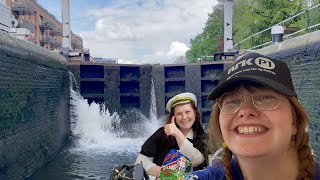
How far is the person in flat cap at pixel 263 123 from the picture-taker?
980 mm

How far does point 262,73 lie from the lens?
0.97m

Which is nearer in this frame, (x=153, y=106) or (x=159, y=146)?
(x=159, y=146)

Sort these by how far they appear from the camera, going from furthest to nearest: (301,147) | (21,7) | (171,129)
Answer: (21,7) → (171,129) → (301,147)

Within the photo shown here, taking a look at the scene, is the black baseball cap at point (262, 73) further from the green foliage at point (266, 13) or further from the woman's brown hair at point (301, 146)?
the green foliage at point (266, 13)

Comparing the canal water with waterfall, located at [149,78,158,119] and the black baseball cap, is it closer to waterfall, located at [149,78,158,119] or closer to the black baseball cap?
waterfall, located at [149,78,158,119]

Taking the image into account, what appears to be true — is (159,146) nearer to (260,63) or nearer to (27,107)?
(260,63)

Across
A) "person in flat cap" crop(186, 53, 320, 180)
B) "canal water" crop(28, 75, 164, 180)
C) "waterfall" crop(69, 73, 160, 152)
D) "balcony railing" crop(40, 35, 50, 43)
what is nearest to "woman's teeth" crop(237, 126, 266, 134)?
"person in flat cap" crop(186, 53, 320, 180)

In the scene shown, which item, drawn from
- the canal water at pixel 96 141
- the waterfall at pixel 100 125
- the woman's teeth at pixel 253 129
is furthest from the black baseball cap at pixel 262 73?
the waterfall at pixel 100 125

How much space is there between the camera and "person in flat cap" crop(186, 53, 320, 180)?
3.22ft

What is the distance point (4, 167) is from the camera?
5.42 meters

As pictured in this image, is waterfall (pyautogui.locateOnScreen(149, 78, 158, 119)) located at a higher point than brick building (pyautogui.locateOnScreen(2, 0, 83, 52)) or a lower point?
lower

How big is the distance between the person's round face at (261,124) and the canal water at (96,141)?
6.00m

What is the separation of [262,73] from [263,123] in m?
0.13

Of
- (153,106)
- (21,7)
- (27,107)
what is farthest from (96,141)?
(21,7)
